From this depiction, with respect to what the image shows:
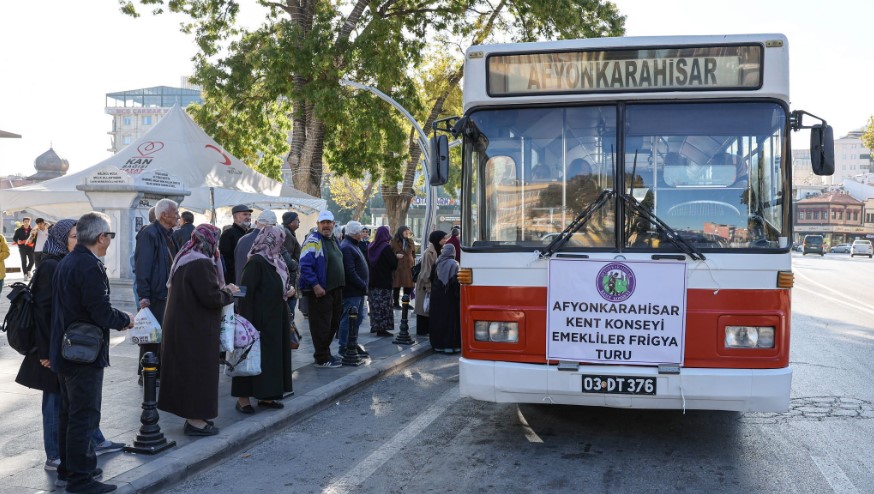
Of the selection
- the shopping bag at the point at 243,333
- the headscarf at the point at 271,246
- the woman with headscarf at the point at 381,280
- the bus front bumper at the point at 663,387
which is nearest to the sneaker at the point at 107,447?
the shopping bag at the point at 243,333

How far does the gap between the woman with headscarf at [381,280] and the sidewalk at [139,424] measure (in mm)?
1897

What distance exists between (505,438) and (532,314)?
124 centimetres

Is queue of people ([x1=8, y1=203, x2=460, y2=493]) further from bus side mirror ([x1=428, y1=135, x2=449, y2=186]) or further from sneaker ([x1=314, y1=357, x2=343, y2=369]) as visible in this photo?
bus side mirror ([x1=428, y1=135, x2=449, y2=186])

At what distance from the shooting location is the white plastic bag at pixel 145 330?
6191mm

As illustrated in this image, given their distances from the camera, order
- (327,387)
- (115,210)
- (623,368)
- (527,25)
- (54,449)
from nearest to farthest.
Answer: (54,449) < (623,368) < (327,387) < (115,210) < (527,25)

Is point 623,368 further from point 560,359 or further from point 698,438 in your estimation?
point 698,438

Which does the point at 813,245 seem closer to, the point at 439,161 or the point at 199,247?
the point at 439,161

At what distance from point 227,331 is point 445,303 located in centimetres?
521

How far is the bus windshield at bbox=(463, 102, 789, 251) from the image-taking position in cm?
600

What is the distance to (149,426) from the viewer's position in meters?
5.97

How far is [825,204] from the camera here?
112 metres

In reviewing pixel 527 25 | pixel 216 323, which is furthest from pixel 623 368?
pixel 527 25

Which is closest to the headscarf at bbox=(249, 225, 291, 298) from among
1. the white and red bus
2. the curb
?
the curb

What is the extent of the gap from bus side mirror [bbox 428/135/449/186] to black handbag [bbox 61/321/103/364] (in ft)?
9.39
